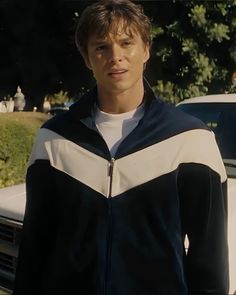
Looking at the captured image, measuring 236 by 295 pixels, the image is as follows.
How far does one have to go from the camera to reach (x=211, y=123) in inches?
165

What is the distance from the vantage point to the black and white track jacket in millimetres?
1635

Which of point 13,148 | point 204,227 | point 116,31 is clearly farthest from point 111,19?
point 13,148

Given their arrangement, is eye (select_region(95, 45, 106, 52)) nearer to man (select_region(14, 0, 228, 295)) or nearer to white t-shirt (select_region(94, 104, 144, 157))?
man (select_region(14, 0, 228, 295))

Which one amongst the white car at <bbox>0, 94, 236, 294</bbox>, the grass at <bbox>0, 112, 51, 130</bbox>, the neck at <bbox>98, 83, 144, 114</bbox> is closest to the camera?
the neck at <bbox>98, 83, 144, 114</bbox>

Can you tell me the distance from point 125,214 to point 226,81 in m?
15.0

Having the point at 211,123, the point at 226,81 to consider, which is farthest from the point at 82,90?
the point at 211,123

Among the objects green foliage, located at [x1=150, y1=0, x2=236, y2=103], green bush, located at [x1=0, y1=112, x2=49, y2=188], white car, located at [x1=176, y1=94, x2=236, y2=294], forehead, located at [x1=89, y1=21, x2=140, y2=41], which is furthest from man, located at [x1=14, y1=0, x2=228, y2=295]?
green foliage, located at [x1=150, y1=0, x2=236, y2=103]

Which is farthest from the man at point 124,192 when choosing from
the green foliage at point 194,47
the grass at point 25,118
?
the green foliage at point 194,47

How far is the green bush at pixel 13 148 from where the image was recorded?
24.5ft

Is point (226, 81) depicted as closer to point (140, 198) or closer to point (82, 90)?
point (82, 90)

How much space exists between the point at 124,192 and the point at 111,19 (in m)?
0.53

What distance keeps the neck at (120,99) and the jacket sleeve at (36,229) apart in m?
0.27

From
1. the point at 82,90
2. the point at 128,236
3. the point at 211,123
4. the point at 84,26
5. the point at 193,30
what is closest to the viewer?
the point at 128,236

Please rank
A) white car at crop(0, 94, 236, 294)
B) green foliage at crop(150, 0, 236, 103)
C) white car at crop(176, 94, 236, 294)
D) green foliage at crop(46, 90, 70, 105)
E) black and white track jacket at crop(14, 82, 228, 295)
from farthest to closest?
green foliage at crop(46, 90, 70, 105)
green foliage at crop(150, 0, 236, 103)
white car at crop(176, 94, 236, 294)
white car at crop(0, 94, 236, 294)
black and white track jacket at crop(14, 82, 228, 295)
